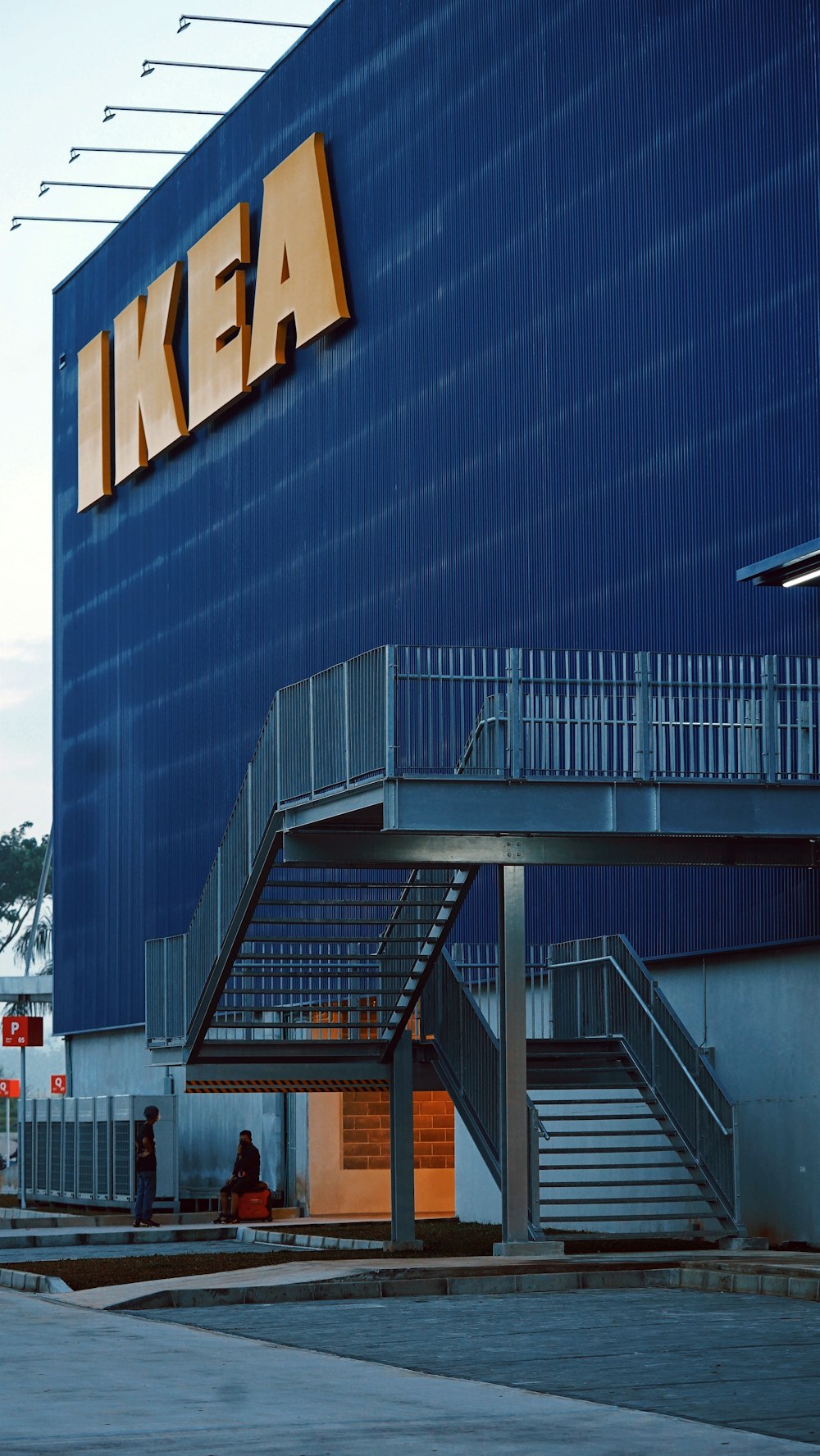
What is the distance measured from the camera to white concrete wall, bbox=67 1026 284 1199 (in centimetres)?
4056

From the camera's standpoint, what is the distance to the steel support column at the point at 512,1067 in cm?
2405

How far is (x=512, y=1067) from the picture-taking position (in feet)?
79.6

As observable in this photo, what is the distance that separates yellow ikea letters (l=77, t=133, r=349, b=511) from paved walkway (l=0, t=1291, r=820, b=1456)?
2788cm

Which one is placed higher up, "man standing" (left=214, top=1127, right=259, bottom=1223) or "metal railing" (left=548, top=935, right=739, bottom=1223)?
"metal railing" (left=548, top=935, right=739, bottom=1223)

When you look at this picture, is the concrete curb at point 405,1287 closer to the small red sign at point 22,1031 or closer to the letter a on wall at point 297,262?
the small red sign at point 22,1031

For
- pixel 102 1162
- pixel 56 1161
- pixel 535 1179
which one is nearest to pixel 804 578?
pixel 535 1179

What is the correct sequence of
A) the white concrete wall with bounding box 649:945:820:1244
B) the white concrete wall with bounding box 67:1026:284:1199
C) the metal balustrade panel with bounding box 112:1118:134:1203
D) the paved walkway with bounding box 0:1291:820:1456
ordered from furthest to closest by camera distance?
the white concrete wall with bounding box 67:1026:284:1199, the metal balustrade panel with bounding box 112:1118:134:1203, the white concrete wall with bounding box 649:945:820:1244, the paved walkway with bounding box 0:1291:820:1456

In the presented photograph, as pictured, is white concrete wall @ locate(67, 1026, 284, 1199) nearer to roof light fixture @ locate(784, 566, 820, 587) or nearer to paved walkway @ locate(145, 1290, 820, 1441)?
roof light fixture @ locate(784, 566, 820, 587)

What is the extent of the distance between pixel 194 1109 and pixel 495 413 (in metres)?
17.5

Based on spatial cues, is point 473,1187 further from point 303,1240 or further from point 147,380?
point 147,380

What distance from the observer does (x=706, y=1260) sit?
71.8ft

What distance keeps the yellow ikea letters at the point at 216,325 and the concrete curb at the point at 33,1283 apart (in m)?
21.9

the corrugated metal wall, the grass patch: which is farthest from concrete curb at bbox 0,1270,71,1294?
the corrugated metal wall

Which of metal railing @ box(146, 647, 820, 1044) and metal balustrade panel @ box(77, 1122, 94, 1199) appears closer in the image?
metal railing @ box(146, 647, 820, 1044)
